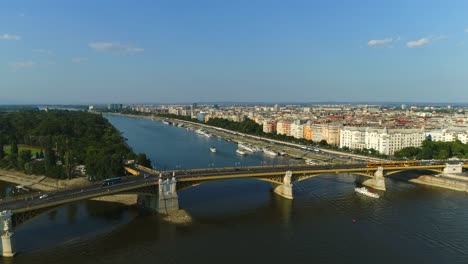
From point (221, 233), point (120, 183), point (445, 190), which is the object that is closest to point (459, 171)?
point (445, 190)

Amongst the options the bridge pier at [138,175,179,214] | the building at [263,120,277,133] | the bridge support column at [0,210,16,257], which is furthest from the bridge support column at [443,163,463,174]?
the building at [263,120,277,133]

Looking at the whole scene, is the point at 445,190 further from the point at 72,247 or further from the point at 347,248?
the point at 72,247

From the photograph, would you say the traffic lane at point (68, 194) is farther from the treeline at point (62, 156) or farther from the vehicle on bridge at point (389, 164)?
the vehicle on bridge at point (389, 164)

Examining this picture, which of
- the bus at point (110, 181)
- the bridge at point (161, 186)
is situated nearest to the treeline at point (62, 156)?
the bridge at point (161, 186)

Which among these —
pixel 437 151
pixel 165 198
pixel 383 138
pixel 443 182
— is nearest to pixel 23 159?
pixel 165 198

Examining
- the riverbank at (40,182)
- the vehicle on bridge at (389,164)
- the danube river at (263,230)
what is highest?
the vehicle on bridge at (389,164)

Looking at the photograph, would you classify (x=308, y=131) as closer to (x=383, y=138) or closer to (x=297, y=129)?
(x=297, y=129)
